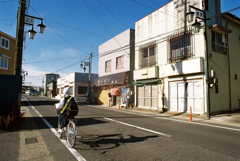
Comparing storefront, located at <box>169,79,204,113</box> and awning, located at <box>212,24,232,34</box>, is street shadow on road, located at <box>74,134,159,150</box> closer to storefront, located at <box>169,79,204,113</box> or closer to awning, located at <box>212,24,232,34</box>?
storefront, located at <box>169,79,204,113</box>

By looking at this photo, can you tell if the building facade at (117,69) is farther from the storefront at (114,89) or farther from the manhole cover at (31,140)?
the manhole cover at (31,140)

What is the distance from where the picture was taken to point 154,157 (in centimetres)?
424

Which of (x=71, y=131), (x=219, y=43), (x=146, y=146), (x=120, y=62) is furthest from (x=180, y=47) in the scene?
(x=71, y=131)

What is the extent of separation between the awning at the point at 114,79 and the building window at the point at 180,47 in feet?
20.3

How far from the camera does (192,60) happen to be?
42.3 feet

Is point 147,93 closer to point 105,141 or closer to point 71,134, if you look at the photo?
point 105,141

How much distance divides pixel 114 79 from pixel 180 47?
10178 mm

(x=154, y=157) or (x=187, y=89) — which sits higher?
(x=187, y=89)

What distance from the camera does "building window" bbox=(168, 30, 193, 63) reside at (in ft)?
45.6

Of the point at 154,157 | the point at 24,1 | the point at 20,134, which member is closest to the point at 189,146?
the point at 154,157

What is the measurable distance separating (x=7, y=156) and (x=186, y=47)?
13.6m

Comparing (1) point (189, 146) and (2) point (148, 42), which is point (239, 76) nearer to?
(2) point (148, 42)

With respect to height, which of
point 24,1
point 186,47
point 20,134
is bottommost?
point 20,134

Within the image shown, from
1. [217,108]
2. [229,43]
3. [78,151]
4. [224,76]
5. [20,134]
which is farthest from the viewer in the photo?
[229,43]
